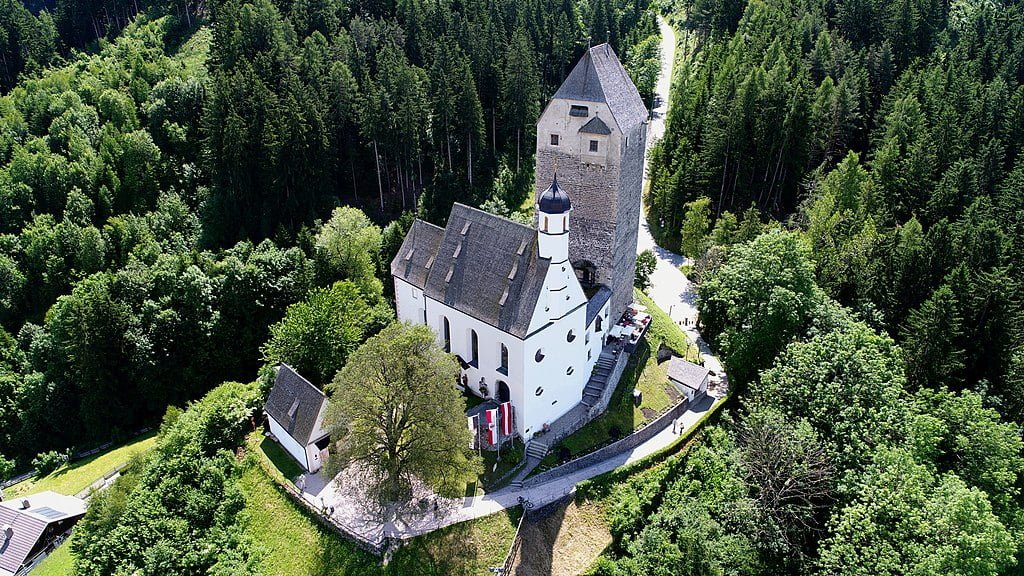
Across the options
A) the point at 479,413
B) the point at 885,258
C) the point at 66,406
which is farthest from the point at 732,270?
the point at 66,406

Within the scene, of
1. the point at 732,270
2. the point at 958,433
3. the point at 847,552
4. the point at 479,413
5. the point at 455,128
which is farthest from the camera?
the point at 455,128

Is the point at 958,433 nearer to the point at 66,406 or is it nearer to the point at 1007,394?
the point at 1007,394

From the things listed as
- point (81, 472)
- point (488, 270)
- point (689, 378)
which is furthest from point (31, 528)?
point (689, 378)

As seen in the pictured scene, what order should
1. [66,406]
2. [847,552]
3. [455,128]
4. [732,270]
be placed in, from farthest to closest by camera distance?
[455,128]
[66,406]
[732,270]
[847,552]

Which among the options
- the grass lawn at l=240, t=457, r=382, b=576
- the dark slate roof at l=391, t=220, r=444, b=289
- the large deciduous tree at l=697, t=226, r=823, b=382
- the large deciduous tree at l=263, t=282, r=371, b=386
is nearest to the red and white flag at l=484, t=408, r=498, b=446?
the grass lawn at l=240, t=457, r=382, b=576

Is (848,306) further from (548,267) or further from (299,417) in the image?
(299,417)

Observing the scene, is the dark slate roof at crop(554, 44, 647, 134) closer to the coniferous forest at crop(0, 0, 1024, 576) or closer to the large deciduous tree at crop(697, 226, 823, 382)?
the large deciduous tree at crop(697, 226, 823, 382)

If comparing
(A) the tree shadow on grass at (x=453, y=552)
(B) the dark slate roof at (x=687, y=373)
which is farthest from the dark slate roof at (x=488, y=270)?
(B) the dark slate roof at (x=687, y=373)
